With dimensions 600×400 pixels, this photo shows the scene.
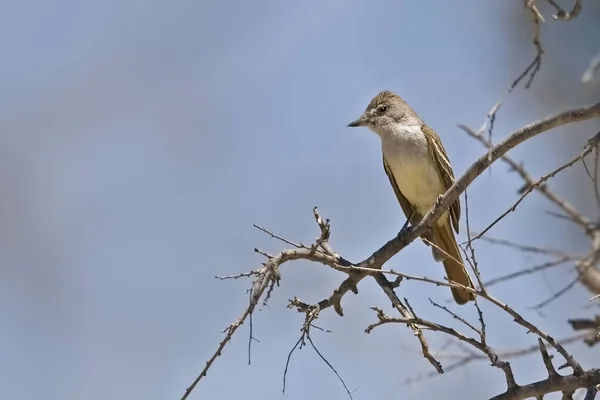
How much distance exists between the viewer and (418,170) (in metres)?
5.82

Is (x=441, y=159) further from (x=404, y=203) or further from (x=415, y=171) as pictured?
(x=404, y=203)

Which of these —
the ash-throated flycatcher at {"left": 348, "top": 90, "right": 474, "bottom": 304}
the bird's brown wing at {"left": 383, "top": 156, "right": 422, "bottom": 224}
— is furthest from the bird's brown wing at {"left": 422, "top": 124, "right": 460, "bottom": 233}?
the bird's brown wing at {"left": 383, "top": 156, "right": 422, "bottom": 224}

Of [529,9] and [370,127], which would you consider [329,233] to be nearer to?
[529,9]

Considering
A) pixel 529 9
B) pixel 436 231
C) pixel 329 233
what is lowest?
→ pixel 529 9

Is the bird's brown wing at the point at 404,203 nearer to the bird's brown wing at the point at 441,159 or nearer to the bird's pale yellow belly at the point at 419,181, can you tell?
the bird's pale yellow belly at the point at 419,181

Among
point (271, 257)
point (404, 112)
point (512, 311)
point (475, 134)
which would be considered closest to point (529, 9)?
point (475, 134)

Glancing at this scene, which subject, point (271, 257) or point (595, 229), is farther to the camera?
point (271, 257)

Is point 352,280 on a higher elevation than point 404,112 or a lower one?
lower

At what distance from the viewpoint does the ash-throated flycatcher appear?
18.5 ft

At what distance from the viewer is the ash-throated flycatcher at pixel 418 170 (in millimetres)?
5641

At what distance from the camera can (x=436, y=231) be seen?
5.62m

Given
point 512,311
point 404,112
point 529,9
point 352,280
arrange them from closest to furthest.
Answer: point 529,9
point 512,311
point 352,280
point 404,112

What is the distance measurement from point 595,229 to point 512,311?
0.68m

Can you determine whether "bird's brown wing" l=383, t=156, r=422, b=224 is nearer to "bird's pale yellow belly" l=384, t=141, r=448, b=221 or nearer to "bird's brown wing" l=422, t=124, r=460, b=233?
"bird's pale yellow belly" l=384, t=141, r=448, b=221
